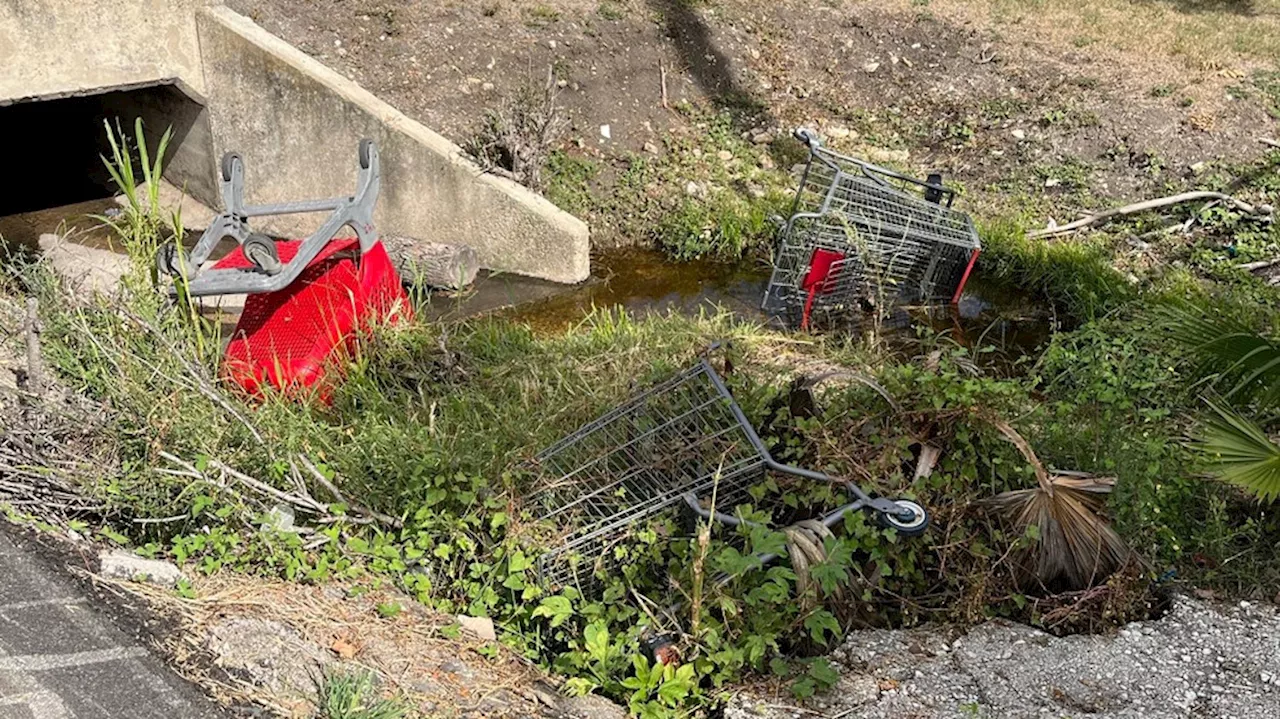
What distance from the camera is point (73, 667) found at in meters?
2.93

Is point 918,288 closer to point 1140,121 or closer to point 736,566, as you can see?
point 1140,121

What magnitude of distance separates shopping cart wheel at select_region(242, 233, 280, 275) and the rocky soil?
10.2 ft

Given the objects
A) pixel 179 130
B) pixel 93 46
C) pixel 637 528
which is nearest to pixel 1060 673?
pixel 637 528

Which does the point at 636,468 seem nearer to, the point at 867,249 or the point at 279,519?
the point at 279,519

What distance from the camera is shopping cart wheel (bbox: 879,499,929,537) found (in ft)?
11.9

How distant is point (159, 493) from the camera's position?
13.8ft

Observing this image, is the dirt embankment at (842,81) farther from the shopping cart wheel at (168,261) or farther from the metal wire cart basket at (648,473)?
the metal wire cart basket at (648,473)

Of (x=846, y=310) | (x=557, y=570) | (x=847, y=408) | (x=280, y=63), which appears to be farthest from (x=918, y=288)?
(x=280, y=63)

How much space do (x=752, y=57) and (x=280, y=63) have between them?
187 inches

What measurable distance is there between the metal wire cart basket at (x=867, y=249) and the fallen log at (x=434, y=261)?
2.39 metres

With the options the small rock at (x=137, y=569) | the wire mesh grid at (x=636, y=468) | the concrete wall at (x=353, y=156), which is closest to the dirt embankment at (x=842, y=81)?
the concrete wall at (x=353, y=156)

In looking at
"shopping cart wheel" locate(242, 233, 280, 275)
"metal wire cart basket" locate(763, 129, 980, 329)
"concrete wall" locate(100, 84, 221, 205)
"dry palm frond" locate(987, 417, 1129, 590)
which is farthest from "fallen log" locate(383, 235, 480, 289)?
"dry palm frond" locate(987, 417, 1129, 590)

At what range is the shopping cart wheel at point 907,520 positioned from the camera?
3.64m

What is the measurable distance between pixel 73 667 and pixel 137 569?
654 mm
